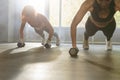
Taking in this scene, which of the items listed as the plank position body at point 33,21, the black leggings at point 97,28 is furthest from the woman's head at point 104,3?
the plank position body at point 33,21

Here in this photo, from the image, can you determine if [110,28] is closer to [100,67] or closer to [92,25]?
[92,25]

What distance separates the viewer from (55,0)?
12.7 ft

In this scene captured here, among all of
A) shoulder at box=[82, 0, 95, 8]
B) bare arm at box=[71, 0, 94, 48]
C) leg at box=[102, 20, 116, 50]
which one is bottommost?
leg at box=[102, 20, 116, 50]

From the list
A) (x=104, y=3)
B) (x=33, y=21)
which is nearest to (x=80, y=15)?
(x=104, y=3)

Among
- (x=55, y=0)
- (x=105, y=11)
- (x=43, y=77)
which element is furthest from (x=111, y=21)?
(x=55, y=0)

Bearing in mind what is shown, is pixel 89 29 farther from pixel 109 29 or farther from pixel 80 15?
pixel 80 15

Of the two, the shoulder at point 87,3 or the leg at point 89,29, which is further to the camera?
the leg at point 89,29

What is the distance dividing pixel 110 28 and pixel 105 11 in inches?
14.1

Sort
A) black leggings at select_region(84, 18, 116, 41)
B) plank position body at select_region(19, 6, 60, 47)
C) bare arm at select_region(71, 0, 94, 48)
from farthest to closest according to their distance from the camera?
plank position body at select_region(19, 6, 60, 47) → black leggings at select_region(84, 18, 116, 41) → bare arm at select_region(71, 0, 94, 48)

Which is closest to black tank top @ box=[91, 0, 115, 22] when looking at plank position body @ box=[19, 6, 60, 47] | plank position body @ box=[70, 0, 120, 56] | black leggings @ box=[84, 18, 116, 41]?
plank position body @ box=[70, 0, 120, 56]

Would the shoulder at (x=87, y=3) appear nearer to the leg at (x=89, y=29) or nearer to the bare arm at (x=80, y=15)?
the bare arm at (x=80, y=15)

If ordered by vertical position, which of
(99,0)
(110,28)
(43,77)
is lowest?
(43,77)

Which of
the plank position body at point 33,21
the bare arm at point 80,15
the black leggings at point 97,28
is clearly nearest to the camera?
the bare arm at point 80,15

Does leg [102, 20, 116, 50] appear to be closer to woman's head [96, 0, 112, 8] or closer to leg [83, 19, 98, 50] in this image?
leg [83, 19, 98, 50]
